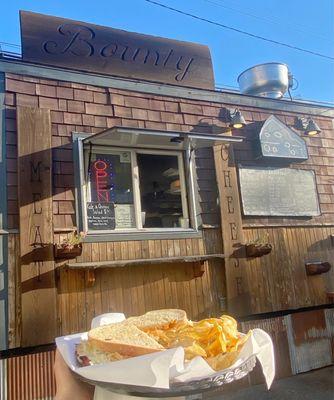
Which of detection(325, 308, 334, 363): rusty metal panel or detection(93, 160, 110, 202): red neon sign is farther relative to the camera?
detection(325, 308, 334, 363): rusty metal panel

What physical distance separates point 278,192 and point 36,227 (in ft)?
11.1

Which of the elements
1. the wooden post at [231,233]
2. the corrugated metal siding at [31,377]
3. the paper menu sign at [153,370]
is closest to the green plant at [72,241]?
the corrugated metal siding at [31,377]

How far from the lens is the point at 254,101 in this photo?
5449 mm

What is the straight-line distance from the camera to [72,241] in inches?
146

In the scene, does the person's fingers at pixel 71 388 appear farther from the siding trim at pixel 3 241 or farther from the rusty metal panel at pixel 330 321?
the rusty metal panel at pixel 330 321

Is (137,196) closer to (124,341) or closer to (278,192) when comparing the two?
(278,192)

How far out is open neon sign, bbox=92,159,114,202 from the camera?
4.25 metres

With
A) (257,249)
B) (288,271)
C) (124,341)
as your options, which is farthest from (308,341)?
(124,341)

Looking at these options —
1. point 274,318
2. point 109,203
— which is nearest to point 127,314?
point 109,203

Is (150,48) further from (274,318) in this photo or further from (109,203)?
(274,318)

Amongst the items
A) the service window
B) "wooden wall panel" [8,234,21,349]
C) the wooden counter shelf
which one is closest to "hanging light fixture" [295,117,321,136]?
the service window

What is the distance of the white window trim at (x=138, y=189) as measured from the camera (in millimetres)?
4074

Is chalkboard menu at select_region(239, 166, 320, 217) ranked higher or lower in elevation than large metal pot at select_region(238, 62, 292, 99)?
lower

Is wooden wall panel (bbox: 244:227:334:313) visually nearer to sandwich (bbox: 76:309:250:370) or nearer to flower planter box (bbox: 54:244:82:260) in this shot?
flower planter box (bbox: 54:244:82:260)
